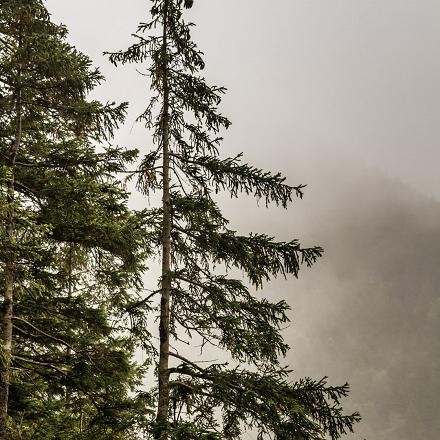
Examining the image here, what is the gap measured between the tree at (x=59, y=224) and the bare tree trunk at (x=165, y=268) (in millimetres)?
482

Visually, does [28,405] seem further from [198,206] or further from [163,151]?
[163,151]

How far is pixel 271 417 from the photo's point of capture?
6.41m

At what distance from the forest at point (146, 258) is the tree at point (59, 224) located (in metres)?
0.04

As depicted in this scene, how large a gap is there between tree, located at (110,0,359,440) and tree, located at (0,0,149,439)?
0.75 meters

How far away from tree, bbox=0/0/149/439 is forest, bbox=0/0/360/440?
0.04m

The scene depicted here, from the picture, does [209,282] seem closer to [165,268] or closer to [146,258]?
[165,268]

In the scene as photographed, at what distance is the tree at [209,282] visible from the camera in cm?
638

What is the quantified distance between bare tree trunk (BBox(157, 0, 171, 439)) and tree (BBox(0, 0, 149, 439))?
19.0 inches

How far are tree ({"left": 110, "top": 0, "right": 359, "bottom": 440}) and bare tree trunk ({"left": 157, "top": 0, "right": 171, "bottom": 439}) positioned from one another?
20 millimetres

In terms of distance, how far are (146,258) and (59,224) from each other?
2.70 m

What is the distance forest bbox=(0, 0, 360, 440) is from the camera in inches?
266

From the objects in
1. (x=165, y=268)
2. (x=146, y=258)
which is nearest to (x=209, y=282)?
(x=165, y=268)

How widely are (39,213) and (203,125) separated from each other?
12.2 feet

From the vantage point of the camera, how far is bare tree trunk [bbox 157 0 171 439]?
7.37 meters
